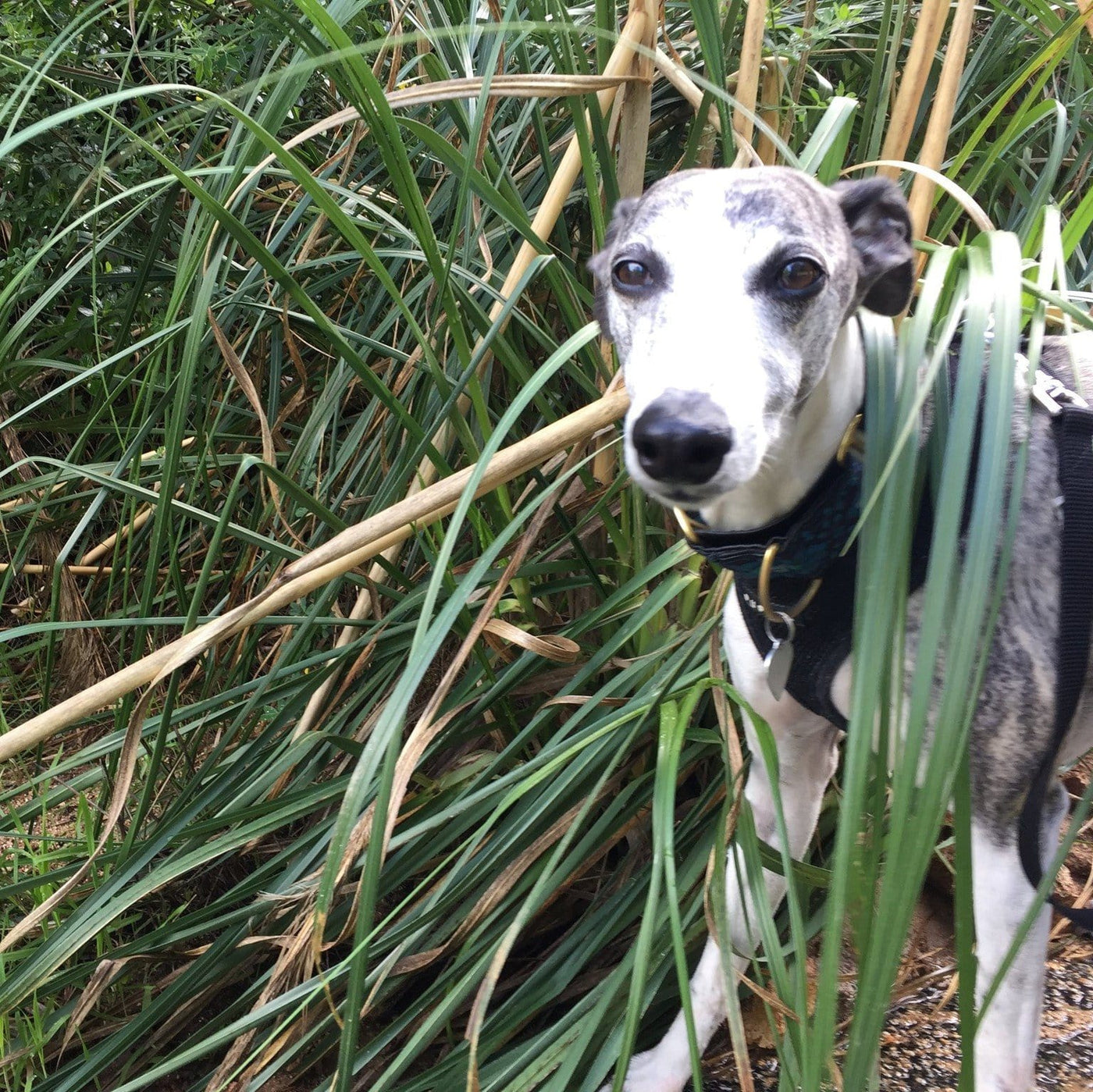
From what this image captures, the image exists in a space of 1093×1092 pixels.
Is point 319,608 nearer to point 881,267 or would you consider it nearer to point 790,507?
point 790,507

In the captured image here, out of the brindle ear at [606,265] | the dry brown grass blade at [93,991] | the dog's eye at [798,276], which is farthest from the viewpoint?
the dry brown grass blade at [93,991]

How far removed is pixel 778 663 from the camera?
122 cm

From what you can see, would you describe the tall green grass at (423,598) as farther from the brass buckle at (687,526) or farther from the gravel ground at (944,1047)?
the brass buckle at (687,526)

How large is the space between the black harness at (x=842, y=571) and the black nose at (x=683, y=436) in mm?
233

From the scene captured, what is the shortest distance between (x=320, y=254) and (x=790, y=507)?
146 cm

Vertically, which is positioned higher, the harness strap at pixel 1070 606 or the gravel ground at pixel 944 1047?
the harness strap at pixel 1070 606

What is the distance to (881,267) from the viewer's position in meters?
1.24

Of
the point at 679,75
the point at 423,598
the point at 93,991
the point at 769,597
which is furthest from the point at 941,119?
the point at 93,991

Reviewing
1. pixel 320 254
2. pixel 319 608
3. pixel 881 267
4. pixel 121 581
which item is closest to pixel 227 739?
pixel 319 608

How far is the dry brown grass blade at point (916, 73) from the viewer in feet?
4.78

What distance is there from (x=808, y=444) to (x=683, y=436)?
1.03ft

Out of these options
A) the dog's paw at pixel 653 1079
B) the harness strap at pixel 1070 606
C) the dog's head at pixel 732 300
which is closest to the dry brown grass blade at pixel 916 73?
the dog's head at pixel 732 300

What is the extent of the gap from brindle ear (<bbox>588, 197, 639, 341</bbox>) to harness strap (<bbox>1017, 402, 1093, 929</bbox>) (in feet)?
1.76

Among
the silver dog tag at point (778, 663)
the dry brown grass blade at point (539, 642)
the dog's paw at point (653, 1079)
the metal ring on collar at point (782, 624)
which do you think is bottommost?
the dog's paw at point (653, 1079)
